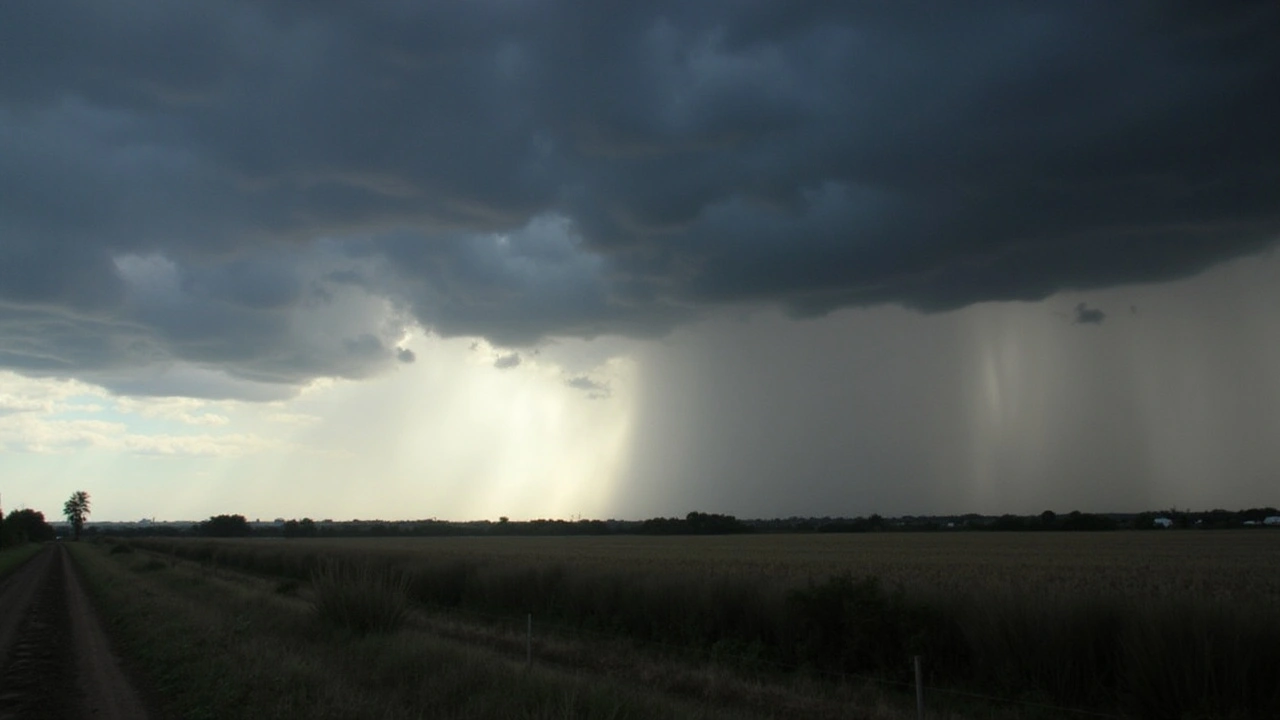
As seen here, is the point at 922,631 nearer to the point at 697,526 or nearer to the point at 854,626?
the point at 854,626

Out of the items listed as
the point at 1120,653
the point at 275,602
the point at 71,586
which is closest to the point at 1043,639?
the point at 1120,653

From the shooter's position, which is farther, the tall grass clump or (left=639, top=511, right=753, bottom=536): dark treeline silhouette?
(left=639, top=511, right=753, bottom=536): dark treeline silhouette

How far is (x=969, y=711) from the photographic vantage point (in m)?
13.2

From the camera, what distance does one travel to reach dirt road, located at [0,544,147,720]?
12586 millimetres

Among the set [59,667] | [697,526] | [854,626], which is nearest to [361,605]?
[59,667]

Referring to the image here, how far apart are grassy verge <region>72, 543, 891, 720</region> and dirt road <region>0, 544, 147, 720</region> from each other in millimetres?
527

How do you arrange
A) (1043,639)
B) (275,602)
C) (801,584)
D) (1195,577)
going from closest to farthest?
(1043,639) → (801,584) → (1195,577) → (275,602)

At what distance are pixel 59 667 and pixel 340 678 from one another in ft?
24.7

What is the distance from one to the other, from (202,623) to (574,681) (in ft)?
42.7

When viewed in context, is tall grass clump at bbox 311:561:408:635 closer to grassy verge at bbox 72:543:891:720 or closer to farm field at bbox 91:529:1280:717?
farm field at bbox 91:529:1280:717

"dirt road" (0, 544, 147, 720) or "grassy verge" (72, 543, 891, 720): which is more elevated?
"grassy verge" (72, 543, 891, 720)

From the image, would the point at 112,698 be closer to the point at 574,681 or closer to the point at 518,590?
the point at 574,681

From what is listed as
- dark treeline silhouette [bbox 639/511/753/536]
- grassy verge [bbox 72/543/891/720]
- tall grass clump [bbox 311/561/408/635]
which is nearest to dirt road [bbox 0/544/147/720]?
grassy verge [bbox 72/543/891/720]

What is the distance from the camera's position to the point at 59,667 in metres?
Result: 16.6
